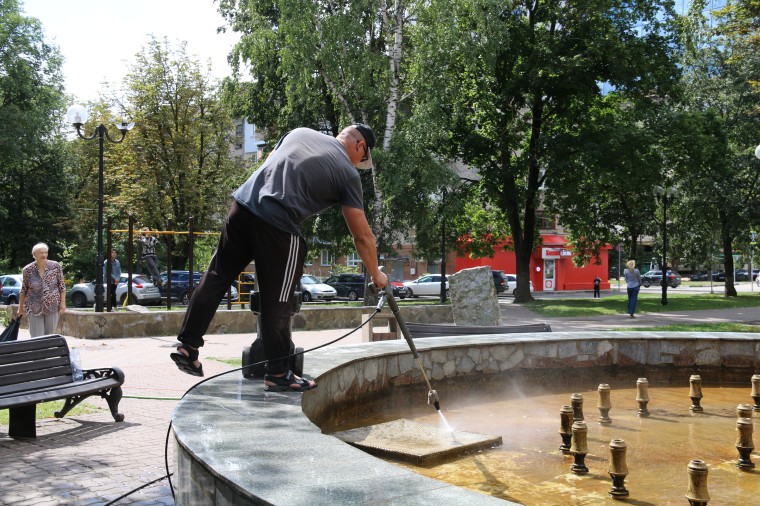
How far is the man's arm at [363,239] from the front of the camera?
14.4 feet

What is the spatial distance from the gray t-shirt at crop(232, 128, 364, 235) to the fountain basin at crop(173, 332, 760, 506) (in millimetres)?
1073

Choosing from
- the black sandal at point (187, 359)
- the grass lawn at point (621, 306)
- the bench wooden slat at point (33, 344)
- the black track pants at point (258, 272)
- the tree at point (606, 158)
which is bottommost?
the grass lawn at point (621, 306)

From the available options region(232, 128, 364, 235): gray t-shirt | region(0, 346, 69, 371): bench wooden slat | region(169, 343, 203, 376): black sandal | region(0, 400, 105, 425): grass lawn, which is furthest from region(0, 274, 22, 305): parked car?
region(232, 128, 364, 235): gray t-shirt

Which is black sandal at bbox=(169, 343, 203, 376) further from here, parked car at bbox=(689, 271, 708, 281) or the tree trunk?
parked car at bbox=(689, 271, 708, 281)

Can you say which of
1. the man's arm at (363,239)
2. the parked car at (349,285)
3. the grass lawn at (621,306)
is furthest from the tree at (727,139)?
the man's arm at (363,239)

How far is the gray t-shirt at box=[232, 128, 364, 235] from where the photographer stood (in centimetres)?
428

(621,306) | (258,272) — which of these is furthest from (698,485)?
(621,306)

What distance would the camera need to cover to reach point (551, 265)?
56.2 metres

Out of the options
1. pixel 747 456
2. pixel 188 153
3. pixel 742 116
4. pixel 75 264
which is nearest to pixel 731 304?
pixel 742 116

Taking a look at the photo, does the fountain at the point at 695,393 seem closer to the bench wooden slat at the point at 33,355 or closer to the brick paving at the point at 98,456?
the brick paving at the point at 98,456

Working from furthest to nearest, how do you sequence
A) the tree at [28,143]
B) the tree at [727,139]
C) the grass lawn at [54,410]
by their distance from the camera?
the tree at [28,143], the tree at [727,139], the grass lawn at [54,410]

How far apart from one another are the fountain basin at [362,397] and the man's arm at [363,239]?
0.86 m

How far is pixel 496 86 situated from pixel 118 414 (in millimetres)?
25642

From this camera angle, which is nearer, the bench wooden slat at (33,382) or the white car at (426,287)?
the bench wooden slat at (33,382)
